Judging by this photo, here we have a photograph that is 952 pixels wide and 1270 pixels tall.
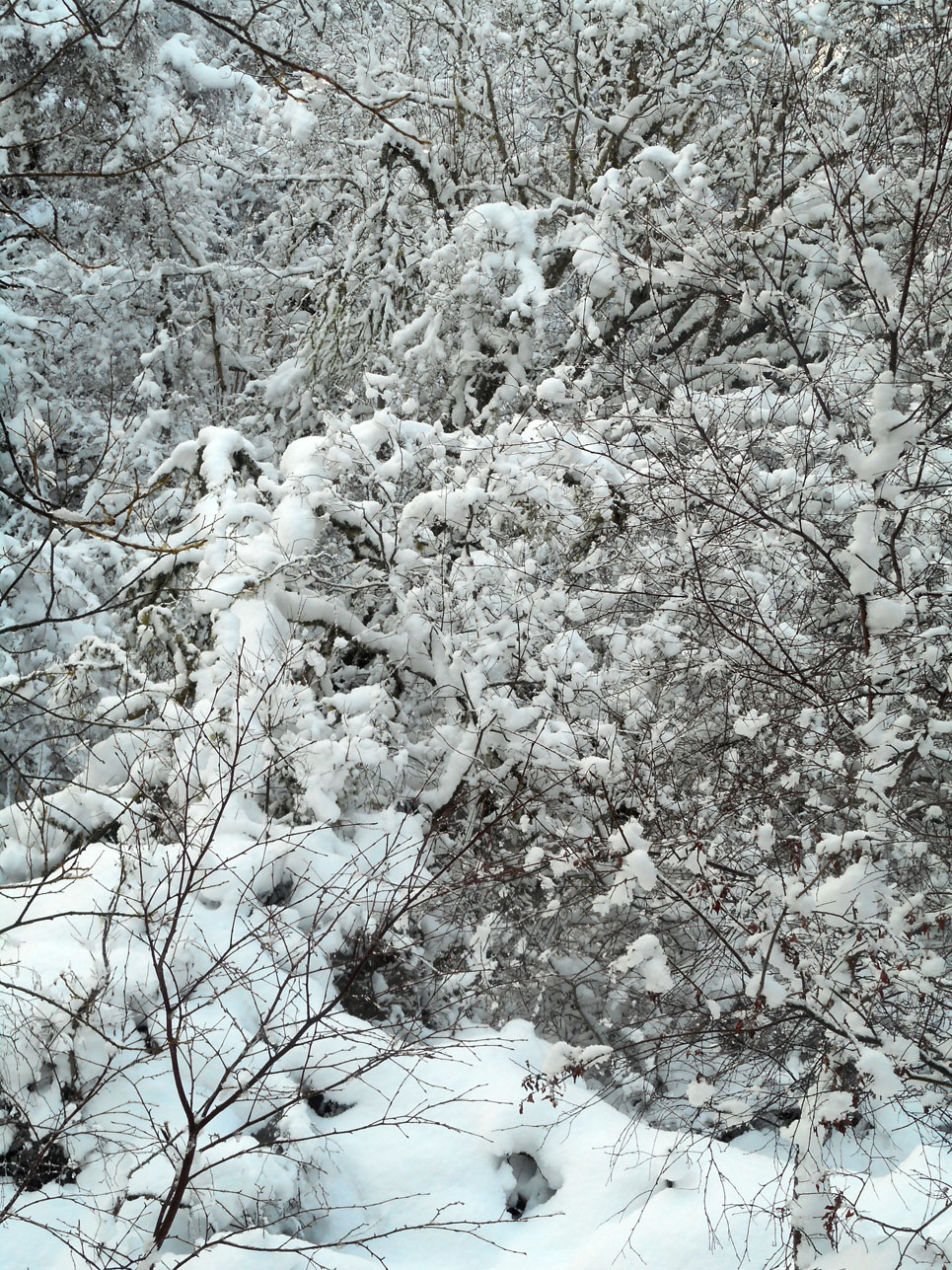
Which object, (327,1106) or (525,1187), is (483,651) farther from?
(525,1187)

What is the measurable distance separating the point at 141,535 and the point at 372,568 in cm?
267

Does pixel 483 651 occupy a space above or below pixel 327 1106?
above

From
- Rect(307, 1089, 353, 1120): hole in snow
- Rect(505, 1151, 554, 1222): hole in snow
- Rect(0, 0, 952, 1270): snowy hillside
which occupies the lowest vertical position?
Rect(505, 1151, 554, 1222): hole in snow

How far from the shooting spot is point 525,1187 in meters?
3.74

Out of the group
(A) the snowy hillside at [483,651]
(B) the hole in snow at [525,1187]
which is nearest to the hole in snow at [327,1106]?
(A) the snowy hillside at [483,651]

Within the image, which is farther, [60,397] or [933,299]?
[60,397]

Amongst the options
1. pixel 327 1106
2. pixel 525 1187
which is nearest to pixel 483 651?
pixel 327 1106

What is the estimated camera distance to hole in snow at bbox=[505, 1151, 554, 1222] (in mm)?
3652

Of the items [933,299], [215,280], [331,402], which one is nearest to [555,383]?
[933,299]

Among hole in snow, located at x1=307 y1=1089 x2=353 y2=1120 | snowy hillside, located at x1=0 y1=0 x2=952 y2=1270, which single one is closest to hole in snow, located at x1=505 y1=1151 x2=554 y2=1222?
snowy hillside, located at x1=0 y1=0 x2=952 y2=1270

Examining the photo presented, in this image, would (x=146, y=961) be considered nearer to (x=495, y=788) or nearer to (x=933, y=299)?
(x=495, y=788)

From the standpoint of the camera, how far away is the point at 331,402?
28.6 feet

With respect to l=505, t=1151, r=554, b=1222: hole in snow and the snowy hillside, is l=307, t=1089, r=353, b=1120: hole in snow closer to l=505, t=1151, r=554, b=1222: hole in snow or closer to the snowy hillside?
the snowy hillside

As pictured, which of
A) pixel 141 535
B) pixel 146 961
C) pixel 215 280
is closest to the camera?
pixel 146 961
